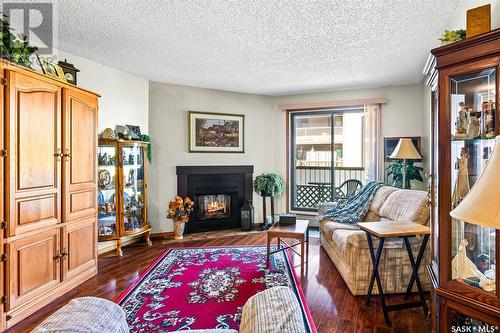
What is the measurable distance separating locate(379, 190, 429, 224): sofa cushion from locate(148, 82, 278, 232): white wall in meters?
2.65

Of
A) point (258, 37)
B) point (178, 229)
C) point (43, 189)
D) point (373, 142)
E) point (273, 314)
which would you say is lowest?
point (178, 229)

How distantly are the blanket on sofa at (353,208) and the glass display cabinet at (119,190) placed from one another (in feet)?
8.94

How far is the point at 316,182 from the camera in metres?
5.80

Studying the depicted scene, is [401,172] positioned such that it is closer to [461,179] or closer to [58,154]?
[461,179]

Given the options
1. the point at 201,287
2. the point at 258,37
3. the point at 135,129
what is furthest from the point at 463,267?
the point at 135,129

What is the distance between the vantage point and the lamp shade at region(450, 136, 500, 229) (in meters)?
0.92

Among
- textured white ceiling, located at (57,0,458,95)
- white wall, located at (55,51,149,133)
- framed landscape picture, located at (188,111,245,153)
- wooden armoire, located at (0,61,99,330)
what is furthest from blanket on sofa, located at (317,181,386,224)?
white wall, located at (55,51,149,133)

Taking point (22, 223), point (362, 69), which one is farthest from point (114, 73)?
point (362, 69)

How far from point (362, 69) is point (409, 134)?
159 cm

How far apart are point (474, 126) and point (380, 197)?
8.37 feet

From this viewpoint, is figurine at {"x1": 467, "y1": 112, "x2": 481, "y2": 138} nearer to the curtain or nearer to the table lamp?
the table lamp

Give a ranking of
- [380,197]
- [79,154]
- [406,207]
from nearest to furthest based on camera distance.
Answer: [79,154] < [406,207] < [380,197]

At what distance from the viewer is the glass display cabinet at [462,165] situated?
133cm

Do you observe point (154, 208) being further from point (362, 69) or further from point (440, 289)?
point (440, 289)
